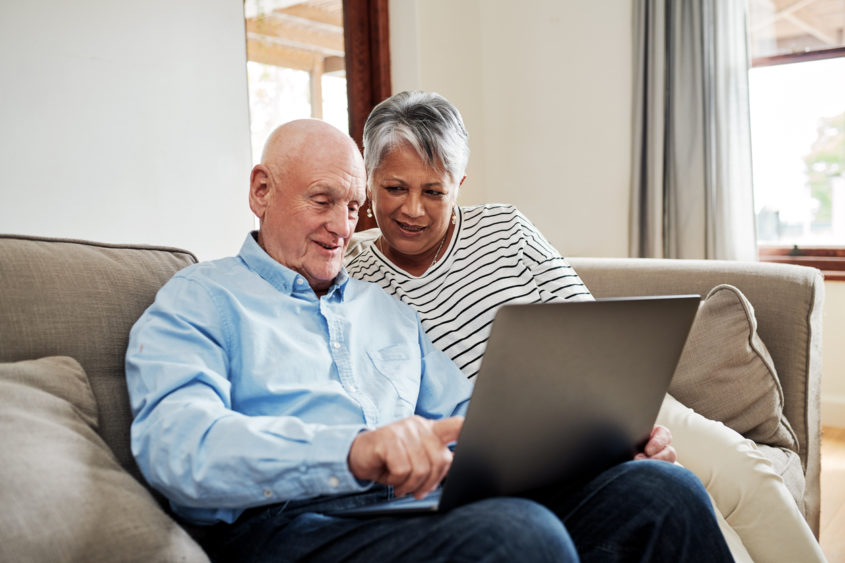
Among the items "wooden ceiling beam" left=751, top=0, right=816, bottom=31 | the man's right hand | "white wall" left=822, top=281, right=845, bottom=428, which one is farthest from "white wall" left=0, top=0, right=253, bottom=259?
"white wall" left=822, top=281, right=845, bottom=428

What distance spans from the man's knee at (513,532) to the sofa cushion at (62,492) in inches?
13.4

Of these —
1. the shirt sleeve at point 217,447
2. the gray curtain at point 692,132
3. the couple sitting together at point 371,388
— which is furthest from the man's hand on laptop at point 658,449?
the gray curtain at point 692,132

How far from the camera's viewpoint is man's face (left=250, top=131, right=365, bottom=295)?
1.30 metres

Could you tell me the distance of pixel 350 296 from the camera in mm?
1387

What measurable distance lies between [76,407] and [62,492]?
0.23 m

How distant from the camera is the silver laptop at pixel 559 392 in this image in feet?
2.64

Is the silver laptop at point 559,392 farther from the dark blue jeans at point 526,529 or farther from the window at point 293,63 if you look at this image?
the window at point 293,63

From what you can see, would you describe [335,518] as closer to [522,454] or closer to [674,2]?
[522,454]

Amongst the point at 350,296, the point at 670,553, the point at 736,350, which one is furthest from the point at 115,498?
the point at 736,350

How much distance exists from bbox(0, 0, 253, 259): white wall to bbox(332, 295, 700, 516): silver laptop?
1.58m

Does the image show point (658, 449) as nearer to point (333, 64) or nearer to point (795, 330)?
point (795, 330)

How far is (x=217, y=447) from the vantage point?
0.87 m

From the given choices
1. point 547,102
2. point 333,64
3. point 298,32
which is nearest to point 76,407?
point 298,32

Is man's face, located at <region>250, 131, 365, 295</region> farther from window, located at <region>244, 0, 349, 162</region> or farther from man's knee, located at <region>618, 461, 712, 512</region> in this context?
window, located at <region>244, 0, 349, 162</region>
